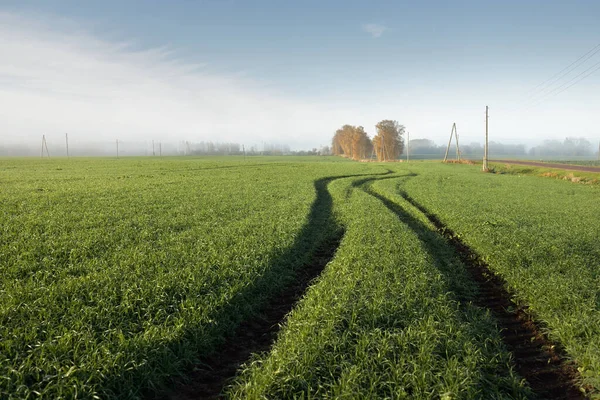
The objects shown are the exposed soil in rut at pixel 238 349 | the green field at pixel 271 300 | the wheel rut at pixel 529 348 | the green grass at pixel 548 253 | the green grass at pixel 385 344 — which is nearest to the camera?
the green grass at pixel 385 344

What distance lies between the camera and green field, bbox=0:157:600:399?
5516 mm

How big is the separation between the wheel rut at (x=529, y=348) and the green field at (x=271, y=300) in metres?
0.22

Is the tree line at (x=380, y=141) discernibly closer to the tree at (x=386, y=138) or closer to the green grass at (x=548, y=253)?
the tree at (x=386, y=138)

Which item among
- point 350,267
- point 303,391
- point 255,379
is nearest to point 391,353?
point 303,391

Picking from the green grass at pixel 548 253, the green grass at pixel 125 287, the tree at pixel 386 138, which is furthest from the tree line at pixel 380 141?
the green grass at pixel 125 287

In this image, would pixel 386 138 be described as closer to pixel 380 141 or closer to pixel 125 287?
pixel 380 141

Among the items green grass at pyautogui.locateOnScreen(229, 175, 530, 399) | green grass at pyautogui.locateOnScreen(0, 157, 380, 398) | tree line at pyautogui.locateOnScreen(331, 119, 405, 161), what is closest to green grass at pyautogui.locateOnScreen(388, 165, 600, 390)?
green grass at pyautogui.locateOnScreen(229, 175, 530, 399)

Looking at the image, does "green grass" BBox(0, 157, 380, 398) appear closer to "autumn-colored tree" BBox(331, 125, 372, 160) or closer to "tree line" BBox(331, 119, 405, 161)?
"tree line" BBox(331, 119, 405, 161)

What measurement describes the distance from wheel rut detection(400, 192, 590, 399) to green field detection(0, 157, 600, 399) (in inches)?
8.5

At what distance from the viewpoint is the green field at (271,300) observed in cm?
552

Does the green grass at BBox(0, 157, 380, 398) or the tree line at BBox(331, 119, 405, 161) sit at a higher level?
the tree line at BBox(331, 119, 405, 161)

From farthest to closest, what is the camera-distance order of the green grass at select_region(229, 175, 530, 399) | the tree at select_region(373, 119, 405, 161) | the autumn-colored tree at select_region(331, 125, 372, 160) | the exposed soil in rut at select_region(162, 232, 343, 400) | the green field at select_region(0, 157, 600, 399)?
the autumn-colored tree at select_region(331, 125, 372, 160), the tree at select_region(373, 119, 405, 161), the exposed soil in rut at select_region(162, 232, 343, 400), the green field at select_region(0, 157, 600, 399), the green grass at select_region(229, 175, 530, 399)

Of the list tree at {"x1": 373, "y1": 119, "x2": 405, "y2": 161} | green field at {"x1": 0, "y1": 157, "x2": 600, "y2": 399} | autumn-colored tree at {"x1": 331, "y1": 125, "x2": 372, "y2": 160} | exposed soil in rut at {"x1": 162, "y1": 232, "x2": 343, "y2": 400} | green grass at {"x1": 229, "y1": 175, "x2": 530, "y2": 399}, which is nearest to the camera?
green grass at {"x1": 229, "y1": 175, "x2": 530, "y2": 399}

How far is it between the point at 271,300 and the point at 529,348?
594 cm
